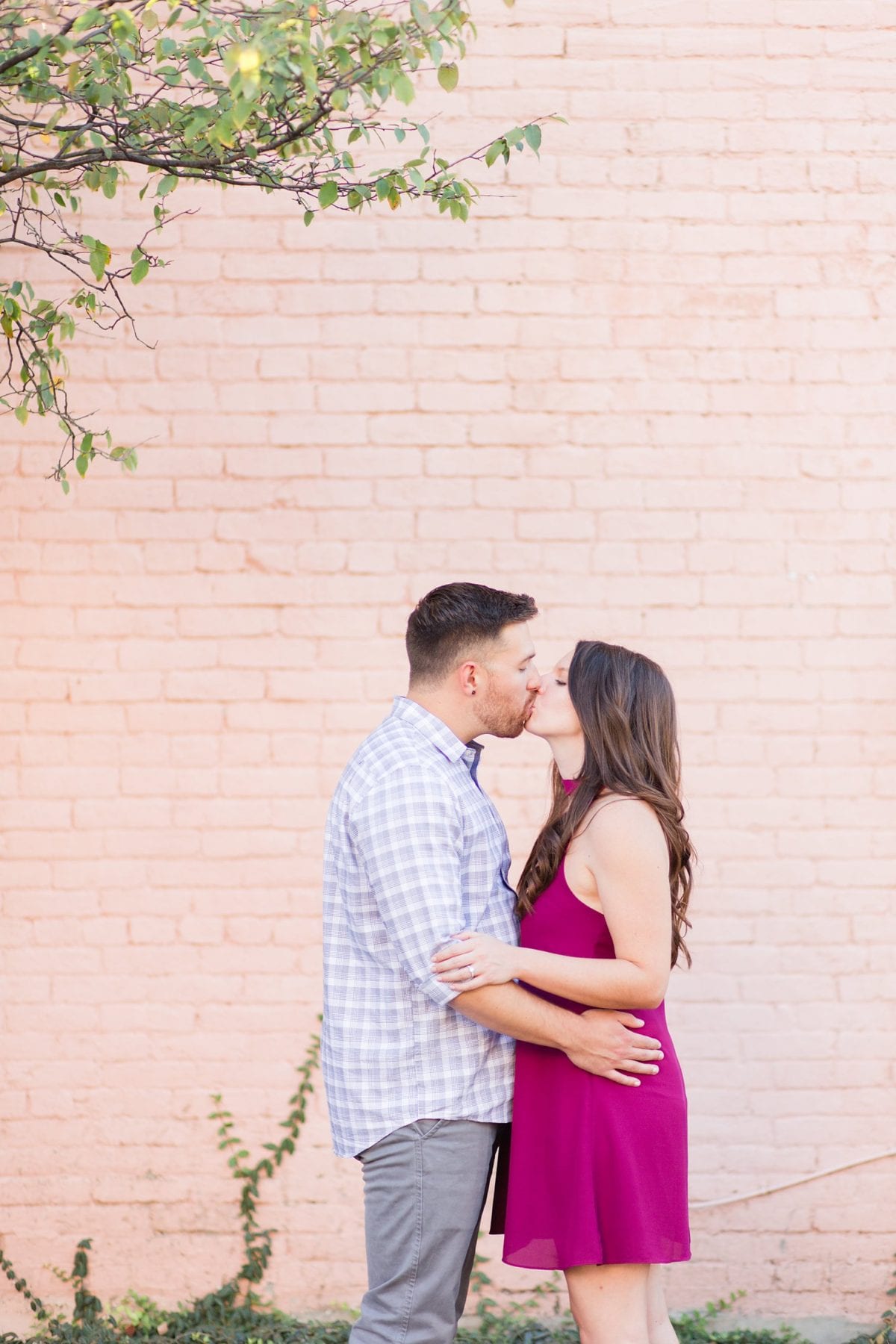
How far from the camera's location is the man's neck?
2635mm

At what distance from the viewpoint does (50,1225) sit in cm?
380

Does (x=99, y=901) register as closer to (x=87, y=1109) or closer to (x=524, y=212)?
(x=87, y=1109)

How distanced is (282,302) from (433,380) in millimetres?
530

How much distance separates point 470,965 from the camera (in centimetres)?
233

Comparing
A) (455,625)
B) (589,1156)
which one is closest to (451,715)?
(455,625)

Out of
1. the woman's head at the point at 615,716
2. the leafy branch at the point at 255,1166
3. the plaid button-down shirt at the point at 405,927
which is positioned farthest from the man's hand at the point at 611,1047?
the leafy branch at the point at 255,1166

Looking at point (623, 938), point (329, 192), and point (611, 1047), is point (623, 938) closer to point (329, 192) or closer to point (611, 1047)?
point (611, 1047)

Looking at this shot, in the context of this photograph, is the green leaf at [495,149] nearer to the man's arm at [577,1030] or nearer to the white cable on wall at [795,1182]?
the man's arm at [577,1030]

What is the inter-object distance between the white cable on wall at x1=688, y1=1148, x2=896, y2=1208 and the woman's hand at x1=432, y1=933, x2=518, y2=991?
1.89 m

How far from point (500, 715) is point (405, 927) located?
0.54 metres

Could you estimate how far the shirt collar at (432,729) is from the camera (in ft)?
8.46

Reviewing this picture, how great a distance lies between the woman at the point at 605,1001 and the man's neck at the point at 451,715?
223 mm

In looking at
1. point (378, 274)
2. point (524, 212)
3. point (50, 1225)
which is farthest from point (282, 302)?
point (50, 1225)

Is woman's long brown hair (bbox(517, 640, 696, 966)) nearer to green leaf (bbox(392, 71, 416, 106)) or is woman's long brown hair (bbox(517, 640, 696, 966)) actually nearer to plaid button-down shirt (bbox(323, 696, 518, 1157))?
plaid button-down shirt (bbox(323, 696, 518, 1157))
